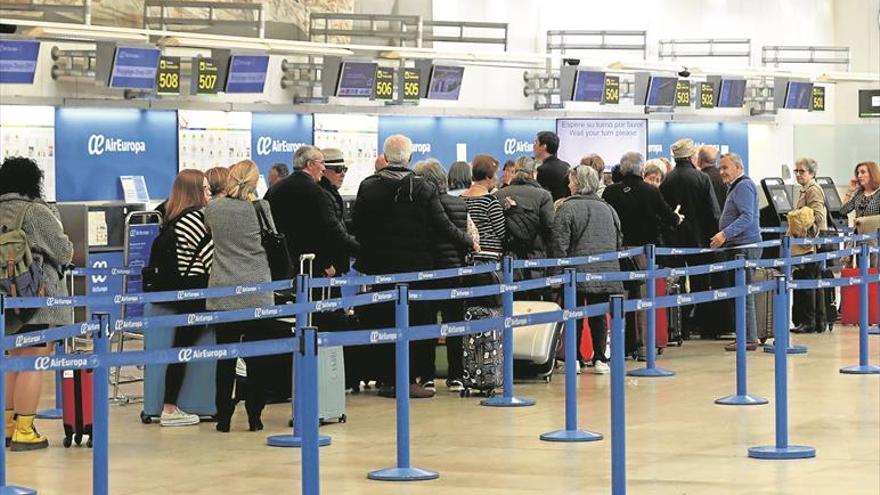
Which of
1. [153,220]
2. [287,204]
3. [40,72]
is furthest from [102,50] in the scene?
[287,204]

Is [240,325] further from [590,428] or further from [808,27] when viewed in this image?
[808,27]

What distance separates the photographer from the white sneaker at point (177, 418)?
34.8 feet

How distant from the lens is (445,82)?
70.6ft

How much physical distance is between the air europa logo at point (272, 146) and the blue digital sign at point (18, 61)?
13.5ft

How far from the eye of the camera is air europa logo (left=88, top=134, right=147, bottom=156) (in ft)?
56.6

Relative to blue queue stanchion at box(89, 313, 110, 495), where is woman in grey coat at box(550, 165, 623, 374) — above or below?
above

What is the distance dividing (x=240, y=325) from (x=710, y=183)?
6036 millimetres

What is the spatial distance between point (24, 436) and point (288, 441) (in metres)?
1.46

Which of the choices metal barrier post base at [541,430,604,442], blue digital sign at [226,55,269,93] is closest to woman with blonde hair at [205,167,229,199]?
metal barrier post base at [541,430,604,442]

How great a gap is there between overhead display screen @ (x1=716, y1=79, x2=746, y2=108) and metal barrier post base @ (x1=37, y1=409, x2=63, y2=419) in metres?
17.3

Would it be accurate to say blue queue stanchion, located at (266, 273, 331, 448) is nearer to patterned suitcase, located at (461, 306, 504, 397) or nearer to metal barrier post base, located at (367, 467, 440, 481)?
metal barrier post base, located at (367, 467, 440, 481)

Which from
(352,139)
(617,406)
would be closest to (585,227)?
(617,406)

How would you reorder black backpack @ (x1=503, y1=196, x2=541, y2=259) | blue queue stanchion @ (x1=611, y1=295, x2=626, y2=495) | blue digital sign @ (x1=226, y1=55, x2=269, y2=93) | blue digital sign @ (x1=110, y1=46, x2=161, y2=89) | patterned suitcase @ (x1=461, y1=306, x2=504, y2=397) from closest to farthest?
blue queue stanchion @ (x1=611, y1=295, x2=626, y2=495) < patterned suitcase @ (x1=461, y1=306, x2=504, y2=397) < black backpack @ (x1=503, y1=196, x2=541, y2=259) < blue digital sign @ (x1=110, y1=46, x2=161, y2=89) < blue digital sign @ (x1=226, y1=55, x2=269, y2=93)

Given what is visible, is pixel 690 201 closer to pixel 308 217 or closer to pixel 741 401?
pixel 741 401
